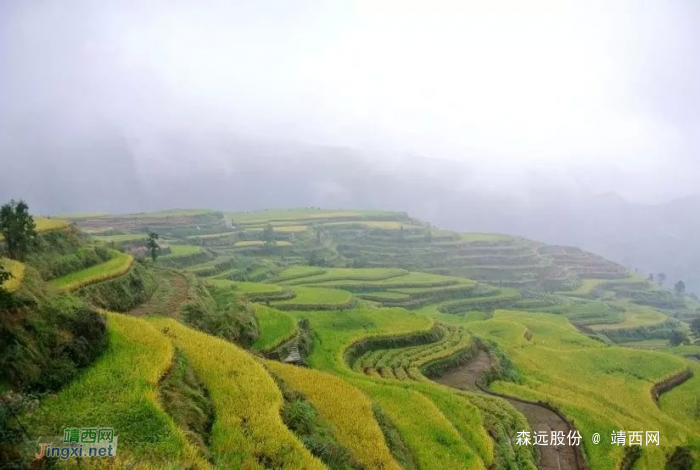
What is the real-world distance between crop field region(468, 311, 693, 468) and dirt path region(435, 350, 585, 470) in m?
0.94

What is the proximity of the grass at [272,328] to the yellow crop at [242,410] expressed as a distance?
1209 cm

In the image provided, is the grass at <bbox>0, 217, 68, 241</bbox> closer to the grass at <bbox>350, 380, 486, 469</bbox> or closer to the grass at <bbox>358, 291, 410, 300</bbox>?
the grass at <bbox>350, 380, 486, 469</bbox>

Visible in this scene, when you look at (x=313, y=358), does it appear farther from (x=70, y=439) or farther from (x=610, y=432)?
(x=70, y=439)

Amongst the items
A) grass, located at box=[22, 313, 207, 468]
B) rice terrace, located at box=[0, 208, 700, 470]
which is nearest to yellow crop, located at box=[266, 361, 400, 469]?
rice terrace, located at box=[0, 208, 700, 470]

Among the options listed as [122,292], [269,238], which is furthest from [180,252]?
[122,292]

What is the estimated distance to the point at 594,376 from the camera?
134 feet

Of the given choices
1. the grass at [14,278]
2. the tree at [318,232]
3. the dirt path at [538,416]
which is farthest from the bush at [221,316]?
the tree at [318,232]

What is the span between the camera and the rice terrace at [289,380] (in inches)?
442

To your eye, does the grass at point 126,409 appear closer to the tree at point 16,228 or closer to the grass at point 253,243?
the tree at point 16,228

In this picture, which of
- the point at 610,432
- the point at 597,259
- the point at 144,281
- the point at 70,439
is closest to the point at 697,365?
the point at 610,432

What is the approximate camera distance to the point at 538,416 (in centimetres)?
2723

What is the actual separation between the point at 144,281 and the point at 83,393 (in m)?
20.3

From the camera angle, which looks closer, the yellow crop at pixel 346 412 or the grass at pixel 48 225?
the yellow crop at pixel 346 412

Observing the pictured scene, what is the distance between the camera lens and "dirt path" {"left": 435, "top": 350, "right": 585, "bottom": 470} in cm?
2223
